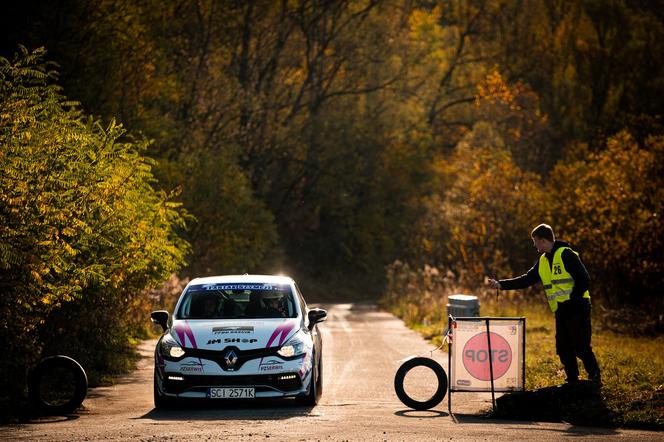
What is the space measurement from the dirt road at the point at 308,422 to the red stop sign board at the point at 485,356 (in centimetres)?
48

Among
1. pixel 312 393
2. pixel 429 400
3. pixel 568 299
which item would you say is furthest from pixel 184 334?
pixel 568 299

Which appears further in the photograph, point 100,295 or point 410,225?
point 410,225

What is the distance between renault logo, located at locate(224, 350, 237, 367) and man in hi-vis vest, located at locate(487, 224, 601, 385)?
10.7ft

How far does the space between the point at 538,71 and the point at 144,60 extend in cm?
2022

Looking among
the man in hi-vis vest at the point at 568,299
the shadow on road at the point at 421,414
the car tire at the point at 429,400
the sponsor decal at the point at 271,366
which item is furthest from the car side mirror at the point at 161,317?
the man in hi-vis vest at the point at 568,299

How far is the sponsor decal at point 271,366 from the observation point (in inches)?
615

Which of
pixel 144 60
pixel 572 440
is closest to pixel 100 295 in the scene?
pixel 572 440

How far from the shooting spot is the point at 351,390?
718 inches

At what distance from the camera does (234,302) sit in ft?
57.3

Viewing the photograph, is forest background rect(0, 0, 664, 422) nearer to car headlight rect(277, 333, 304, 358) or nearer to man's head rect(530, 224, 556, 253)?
car headlight rect(277, 333, 304, 358)

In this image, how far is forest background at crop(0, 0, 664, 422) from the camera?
1891 cm

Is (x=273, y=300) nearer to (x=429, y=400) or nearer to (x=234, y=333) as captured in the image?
(x=234, y=333)

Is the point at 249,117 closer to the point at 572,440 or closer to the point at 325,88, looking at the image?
→ the point at 325,88

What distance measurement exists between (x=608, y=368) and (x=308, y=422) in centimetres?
640
